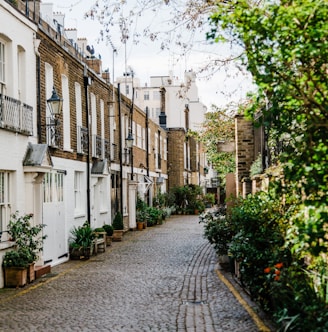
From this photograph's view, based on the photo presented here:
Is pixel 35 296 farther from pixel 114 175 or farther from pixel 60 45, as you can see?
pixel 114 175

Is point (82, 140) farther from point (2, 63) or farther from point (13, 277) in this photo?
point (13, 277)

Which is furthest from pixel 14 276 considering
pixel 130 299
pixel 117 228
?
pixel 117 228

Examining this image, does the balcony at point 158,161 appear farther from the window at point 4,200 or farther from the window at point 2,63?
the window at point 4,200

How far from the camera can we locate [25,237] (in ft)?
45.6

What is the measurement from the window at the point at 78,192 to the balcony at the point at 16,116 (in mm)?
5853

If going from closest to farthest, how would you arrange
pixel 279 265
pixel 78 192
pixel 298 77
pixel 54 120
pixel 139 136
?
pixel 298 77, pixel 279 265, pixel 54 120, pixel 78 192, pixel 139 136

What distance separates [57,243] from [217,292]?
7140 mm

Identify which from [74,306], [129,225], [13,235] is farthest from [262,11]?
[129,225]

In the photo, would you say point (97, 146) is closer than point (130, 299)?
No

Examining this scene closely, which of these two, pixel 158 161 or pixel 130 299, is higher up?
pixel 158 161

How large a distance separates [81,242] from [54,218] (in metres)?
1.94

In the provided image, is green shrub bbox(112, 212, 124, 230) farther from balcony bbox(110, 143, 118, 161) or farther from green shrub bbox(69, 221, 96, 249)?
green shrub bbox(69, 221, 96, 249)

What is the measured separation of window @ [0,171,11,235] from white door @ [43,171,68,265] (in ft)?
8.71

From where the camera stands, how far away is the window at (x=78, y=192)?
68.0 ft
